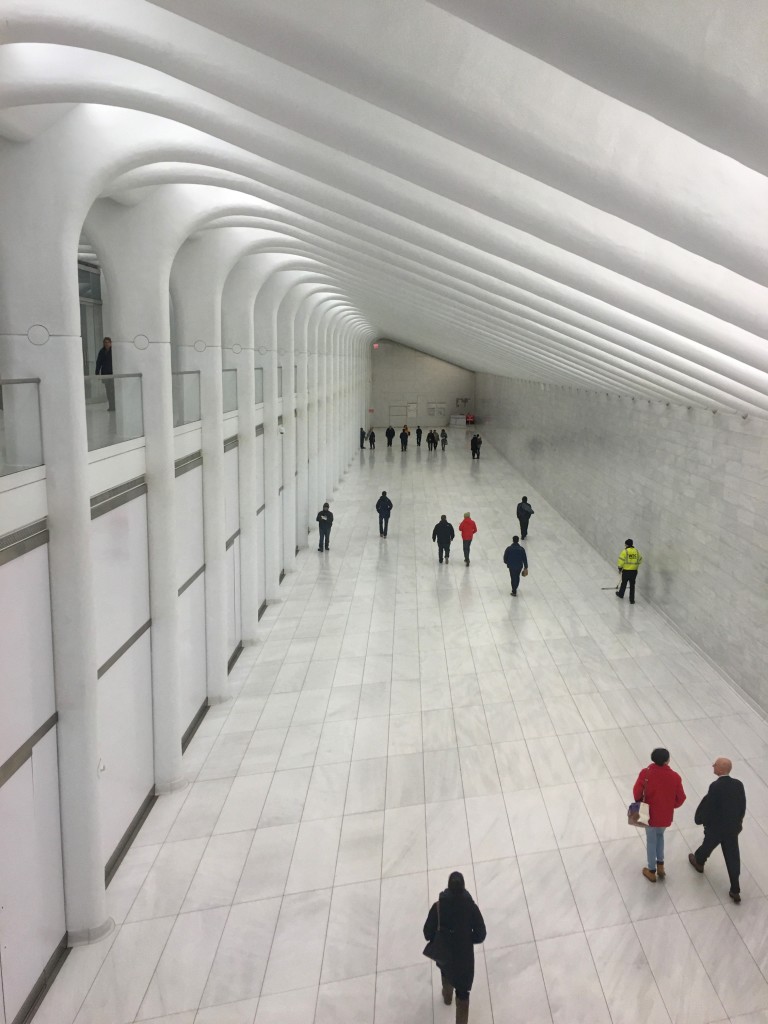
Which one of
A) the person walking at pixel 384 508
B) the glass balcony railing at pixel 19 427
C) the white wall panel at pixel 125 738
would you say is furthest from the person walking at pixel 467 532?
the glass balcony railing at pixel 19 427

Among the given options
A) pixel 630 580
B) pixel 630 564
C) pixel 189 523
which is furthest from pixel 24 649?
pixel 630 580

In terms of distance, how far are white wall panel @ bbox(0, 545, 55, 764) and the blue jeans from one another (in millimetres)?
4401

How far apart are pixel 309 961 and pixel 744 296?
16.6ft

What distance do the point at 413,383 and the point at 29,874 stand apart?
128ft

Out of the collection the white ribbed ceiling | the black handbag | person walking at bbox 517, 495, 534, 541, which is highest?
the white ribbed ceiling

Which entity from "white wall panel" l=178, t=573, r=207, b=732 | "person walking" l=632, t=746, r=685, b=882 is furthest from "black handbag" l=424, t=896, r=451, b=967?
"white wall panel" l=178, t=573, r=207, b=732

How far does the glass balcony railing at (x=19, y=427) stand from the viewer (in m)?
4.38

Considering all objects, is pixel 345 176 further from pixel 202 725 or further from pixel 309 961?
pixel 202 725

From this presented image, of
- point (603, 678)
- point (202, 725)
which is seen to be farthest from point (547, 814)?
point (202, 725)

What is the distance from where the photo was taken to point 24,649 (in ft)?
14.8

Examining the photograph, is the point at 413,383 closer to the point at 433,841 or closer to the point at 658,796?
the point at 433,841

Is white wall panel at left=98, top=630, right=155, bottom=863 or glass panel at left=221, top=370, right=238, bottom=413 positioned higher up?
glass panel at left=221, top=370, right=238, bottom=413

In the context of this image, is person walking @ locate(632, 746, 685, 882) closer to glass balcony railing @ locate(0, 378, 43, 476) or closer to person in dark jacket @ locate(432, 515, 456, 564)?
glass balcony railing @ locate(0, 378, 43, 476)

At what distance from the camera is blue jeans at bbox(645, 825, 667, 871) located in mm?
5609
